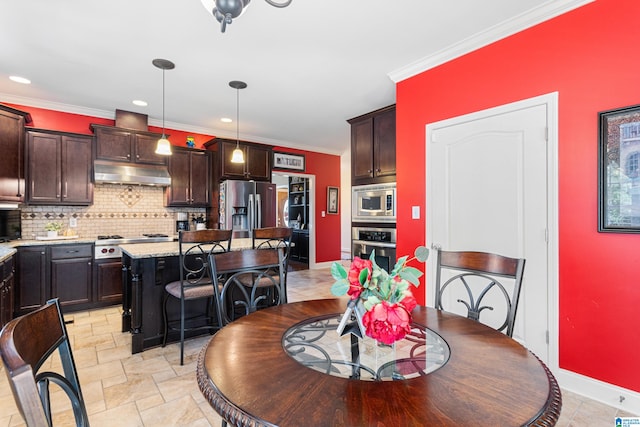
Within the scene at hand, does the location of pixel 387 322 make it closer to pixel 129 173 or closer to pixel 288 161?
pixel 129 173

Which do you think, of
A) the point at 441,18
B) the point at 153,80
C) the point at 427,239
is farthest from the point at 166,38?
the point at 427,239

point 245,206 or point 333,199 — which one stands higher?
point 333,199

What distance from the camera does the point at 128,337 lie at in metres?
3.11

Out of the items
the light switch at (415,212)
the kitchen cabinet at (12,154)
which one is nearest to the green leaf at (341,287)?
the light switch at (415,212)

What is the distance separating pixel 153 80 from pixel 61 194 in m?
1.97

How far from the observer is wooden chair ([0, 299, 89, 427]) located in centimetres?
58

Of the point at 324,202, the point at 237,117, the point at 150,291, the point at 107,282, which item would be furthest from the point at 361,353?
the point at 324,202

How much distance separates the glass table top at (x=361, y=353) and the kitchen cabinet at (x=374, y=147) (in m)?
2.69

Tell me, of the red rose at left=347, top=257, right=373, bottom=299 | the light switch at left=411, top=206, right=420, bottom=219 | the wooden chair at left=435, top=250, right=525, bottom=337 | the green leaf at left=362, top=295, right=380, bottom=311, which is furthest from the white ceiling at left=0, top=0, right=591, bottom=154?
the green leaf at left=362, top=295, right=380, bottom=311

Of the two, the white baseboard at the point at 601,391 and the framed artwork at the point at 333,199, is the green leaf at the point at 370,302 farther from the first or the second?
the framed artwork at the point at 333,199

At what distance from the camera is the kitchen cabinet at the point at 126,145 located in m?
4.24

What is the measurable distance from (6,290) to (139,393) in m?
1.74

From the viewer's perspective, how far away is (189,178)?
16.5ft

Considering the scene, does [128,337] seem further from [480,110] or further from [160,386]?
[480,110]
